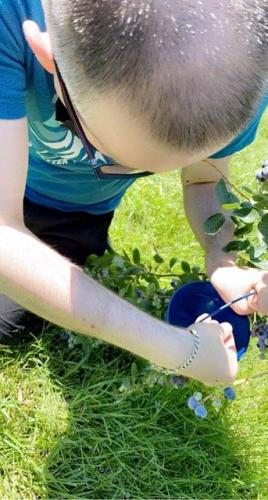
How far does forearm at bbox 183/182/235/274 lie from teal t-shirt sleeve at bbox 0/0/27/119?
58 cm

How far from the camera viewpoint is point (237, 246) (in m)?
1.74

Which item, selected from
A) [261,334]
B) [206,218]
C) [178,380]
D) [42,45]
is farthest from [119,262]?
[42,45]

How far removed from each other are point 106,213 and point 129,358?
0.45m

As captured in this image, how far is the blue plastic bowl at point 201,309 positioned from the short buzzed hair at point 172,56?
71 cm

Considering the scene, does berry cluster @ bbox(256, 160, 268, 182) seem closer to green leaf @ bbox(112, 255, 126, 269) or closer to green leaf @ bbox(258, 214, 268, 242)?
green leaf @ bbox(258, 214, 268, 242)

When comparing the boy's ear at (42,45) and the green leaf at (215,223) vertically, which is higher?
the boy's ear at (42,45)

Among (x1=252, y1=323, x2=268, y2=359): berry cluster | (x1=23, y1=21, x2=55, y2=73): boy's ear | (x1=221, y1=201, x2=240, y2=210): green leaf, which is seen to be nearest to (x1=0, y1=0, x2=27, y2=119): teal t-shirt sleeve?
(x1=23, y1=21, x2=55, y2=73): boy's ear

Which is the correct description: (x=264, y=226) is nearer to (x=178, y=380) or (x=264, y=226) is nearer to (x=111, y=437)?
(x=178, y=380)

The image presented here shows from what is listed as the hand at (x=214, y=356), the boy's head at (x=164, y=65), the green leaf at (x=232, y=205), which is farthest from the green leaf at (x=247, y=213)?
the boy's head at (x=164, y=65)

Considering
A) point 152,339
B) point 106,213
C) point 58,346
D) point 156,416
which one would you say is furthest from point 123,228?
point 152,339

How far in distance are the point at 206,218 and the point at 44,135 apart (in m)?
0.46

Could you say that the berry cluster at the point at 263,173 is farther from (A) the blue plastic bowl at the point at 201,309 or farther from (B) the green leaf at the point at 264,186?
(A) the blue plastic bowl at the point at 201,309

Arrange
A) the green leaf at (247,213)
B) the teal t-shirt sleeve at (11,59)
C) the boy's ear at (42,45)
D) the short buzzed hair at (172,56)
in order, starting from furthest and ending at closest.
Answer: the green leaf at (247,213)
the teal t-shirt sleeve at (11,59)
the boy's ear at (42,45)
the short buzzed hair at (172,56)

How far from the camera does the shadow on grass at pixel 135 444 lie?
6.69 feet
